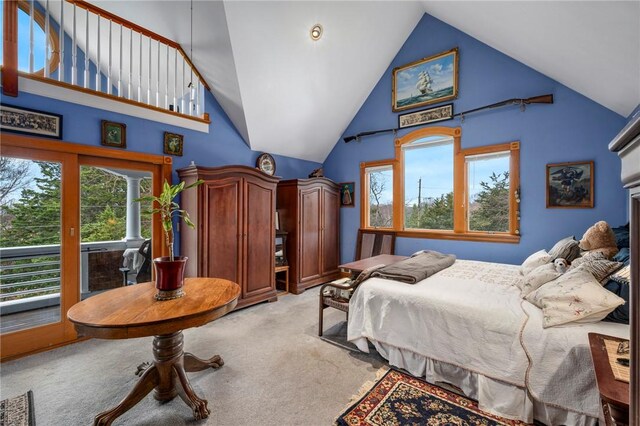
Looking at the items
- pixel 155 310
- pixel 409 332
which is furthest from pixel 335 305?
pixel 155 310

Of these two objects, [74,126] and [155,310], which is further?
[74,126]

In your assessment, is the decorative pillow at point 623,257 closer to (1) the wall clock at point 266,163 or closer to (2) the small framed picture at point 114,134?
(1) the wall clock at point 266,163

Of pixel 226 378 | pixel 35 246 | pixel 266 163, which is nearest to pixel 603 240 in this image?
pixel 226 378

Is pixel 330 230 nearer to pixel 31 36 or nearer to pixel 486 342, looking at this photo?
pixel 486 342

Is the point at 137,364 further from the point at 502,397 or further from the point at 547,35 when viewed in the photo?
the point at 547,35

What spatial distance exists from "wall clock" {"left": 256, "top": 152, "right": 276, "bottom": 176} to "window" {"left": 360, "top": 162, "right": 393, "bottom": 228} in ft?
5.20

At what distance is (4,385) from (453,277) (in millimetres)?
3730

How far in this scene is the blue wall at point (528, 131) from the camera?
3.02 meters

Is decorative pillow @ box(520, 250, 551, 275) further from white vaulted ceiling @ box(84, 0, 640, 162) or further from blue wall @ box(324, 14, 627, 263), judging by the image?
white vaulted ceiling @ box(84, 0, 640, 162)

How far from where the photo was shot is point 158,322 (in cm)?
147

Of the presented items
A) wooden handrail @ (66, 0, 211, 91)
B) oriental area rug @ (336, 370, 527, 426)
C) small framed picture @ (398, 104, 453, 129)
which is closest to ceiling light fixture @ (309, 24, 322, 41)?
wooden handrail @ (66, 0, 211, 91)

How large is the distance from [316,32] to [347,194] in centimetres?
260

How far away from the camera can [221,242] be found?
338 centimetres

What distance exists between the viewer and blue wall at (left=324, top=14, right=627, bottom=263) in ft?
9.89
